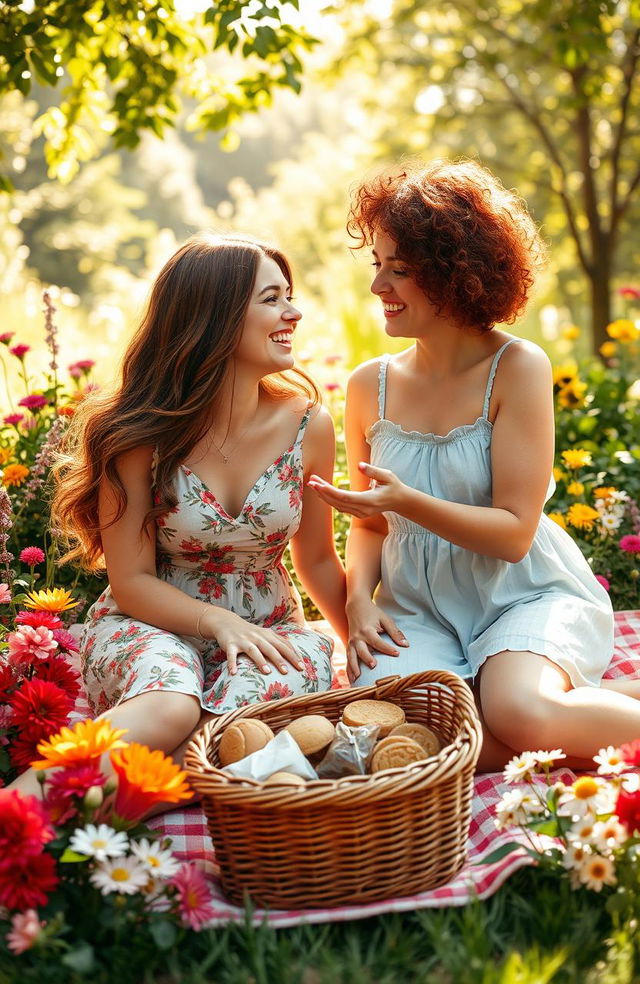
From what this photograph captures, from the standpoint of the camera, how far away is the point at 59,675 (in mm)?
2305

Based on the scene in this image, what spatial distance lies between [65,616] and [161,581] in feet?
2.46

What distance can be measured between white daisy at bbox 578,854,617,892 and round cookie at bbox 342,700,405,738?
1.72ft

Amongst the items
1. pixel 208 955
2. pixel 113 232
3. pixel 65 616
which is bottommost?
pixel 113 232

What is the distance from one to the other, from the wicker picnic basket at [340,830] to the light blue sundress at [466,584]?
2.17 feet

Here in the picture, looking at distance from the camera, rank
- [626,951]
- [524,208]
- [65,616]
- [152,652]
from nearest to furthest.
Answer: [626,951] → [152,652] → [524,208] → [65,616]

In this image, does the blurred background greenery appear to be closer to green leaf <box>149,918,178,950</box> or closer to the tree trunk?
the tree trunk

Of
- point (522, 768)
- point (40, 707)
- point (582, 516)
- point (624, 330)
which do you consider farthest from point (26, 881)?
point (624, 330)

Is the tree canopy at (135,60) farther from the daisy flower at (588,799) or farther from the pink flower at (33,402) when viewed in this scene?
Answer: the daisy flower at (588,799)

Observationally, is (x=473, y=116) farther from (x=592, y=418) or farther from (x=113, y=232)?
(x=113, y=232)

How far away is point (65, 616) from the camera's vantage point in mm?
3285

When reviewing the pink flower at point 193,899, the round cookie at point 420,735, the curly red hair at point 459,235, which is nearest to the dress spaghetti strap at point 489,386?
the curly red hair at point 459,235

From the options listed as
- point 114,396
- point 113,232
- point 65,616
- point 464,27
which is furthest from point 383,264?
point 113,232

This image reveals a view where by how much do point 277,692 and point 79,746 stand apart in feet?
2.52

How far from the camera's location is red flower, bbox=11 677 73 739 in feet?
7.00
